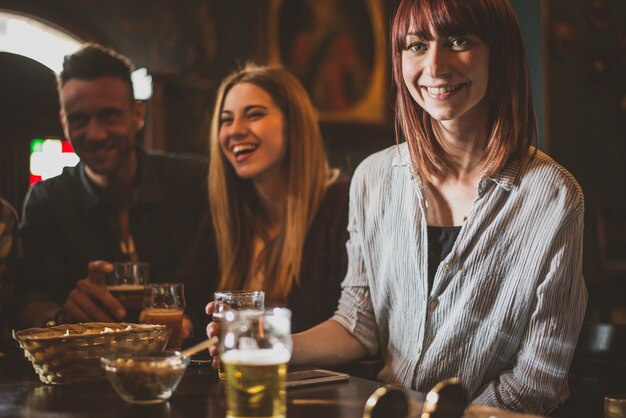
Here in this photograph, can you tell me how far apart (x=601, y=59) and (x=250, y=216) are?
5.12 meters

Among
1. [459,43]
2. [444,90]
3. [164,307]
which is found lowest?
[164,307]

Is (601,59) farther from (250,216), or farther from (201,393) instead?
(201,393)

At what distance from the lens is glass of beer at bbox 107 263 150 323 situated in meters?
2.13

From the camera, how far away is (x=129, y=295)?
2.13m

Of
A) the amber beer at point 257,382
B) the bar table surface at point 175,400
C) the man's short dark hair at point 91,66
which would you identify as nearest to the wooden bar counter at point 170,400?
the bar table surface at point 175,400

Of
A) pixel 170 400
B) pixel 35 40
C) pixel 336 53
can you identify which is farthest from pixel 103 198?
pixel 336 53

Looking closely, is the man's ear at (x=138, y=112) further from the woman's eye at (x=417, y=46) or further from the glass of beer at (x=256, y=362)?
the glass of beer at (x=256, y=362)

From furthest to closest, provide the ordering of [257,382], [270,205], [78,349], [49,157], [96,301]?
[49,157] < [270,205] < [96,301] < [78,349] < [257,382]

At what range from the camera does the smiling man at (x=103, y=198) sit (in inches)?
116

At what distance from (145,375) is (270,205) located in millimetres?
1487

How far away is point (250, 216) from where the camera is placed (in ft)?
8.95

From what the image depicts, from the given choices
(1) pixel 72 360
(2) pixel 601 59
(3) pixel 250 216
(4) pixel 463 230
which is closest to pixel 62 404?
(1) pixel 72 360

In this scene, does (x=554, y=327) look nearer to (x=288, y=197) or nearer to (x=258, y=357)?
(x=258, y=357)

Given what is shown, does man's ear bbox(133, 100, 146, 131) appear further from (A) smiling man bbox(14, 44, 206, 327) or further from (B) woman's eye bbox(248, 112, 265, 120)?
(B) woman's eye bbox(248, 112, 265, 120)
